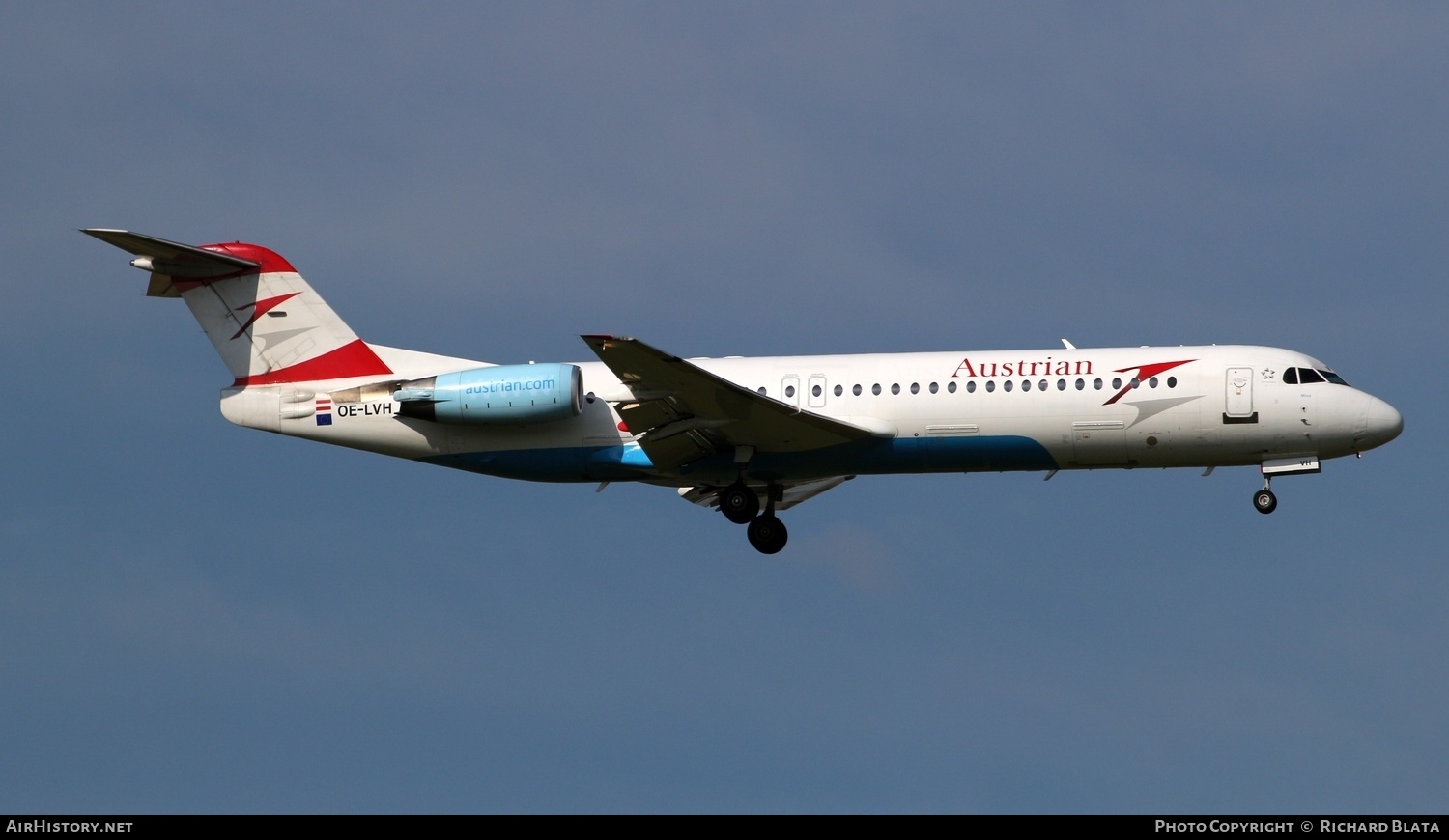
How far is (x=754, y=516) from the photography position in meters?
33.1

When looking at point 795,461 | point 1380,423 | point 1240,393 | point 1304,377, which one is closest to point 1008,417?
point 795,461

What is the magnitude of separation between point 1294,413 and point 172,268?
21.5m

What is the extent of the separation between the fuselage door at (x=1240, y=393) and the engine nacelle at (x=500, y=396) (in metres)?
11.9

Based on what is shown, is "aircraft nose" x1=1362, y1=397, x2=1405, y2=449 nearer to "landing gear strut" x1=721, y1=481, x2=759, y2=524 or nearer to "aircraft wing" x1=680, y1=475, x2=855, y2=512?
"aircraft wing" x1=680, y1=475, x2=855, y2=512

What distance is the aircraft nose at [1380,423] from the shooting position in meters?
30.4

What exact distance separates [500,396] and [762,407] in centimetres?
487

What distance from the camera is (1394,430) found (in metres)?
30.7

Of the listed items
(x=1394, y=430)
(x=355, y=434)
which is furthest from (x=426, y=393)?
(x=1394, y=430)

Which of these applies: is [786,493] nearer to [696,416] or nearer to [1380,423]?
[696,416]

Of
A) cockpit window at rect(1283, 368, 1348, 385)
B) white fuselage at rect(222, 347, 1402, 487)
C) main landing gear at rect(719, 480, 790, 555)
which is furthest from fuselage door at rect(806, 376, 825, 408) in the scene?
cockpit window at rect(1283, 368, 1348, 385)

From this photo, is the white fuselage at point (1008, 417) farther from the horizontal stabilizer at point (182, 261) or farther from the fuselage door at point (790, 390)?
the horizontal stabilizer at point (182, 261)

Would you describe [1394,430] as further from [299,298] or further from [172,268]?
[172,268]

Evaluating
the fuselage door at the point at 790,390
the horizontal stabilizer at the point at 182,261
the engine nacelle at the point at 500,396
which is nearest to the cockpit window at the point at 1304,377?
the fuselage door at the point at 790,390

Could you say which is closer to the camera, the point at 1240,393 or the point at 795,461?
the point at 1240,393
